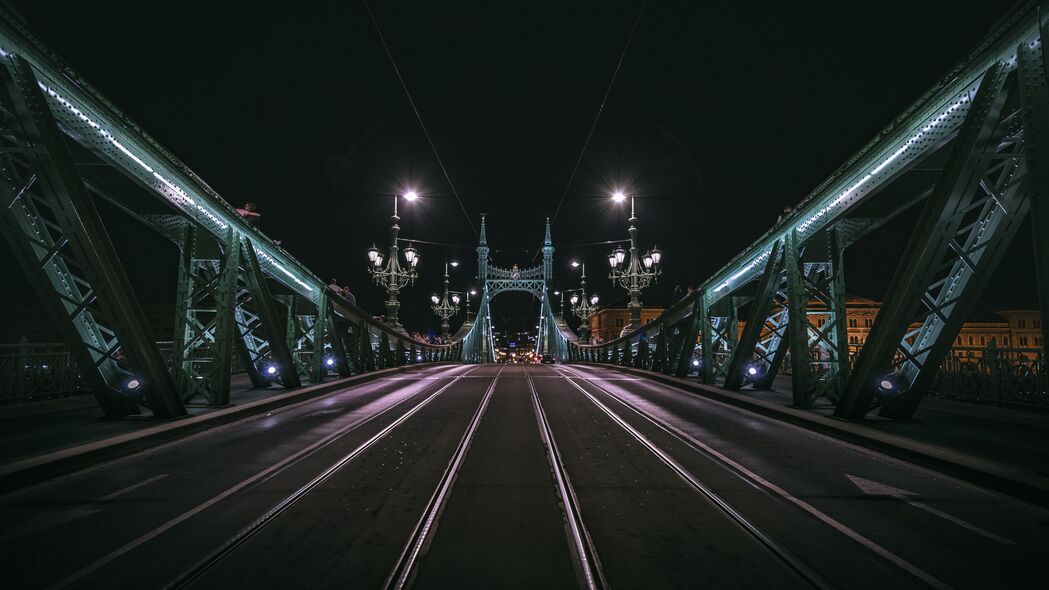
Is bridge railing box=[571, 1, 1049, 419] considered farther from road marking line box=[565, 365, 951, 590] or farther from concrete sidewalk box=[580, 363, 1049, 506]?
road marking line box=[565, 365, 951, 590]

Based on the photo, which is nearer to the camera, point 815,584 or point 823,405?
point 815,584

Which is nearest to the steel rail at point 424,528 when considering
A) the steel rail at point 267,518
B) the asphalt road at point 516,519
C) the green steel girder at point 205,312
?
the asphalt road at point 516,519

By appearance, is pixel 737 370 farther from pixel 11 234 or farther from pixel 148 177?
pixel 11 234

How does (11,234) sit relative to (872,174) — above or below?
below

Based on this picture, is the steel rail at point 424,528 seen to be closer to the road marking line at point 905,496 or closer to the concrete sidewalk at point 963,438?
the road marking line at point 905,496

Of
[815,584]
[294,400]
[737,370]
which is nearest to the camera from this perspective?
[815,584]

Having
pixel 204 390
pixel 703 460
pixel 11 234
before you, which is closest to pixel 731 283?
pixel 703 460

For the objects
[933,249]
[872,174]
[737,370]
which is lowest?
[737,370]

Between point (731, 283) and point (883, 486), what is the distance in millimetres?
8817

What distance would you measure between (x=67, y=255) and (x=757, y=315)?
11854mm

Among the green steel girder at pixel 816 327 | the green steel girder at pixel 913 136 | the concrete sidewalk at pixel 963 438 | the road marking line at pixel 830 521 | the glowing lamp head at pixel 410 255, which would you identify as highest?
the glowing lamp head at pixel 410 255

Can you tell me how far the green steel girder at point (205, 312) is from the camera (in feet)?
28.7

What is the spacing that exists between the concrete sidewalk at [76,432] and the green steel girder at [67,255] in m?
0.54

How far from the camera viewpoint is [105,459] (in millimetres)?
5676
